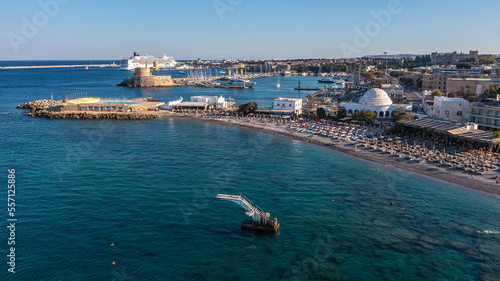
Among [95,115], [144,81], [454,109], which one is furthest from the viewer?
[144,81]

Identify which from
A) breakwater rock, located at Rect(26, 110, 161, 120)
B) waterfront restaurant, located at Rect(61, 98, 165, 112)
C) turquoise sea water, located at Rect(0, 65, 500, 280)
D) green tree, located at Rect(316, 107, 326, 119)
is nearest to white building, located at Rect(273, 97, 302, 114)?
green tree, located at Rect(316, 107, 326, 119)

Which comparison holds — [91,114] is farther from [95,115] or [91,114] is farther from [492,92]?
[492,92]

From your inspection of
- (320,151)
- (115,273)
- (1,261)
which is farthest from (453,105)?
(1,261)

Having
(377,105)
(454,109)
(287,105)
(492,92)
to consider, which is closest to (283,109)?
(287,105)

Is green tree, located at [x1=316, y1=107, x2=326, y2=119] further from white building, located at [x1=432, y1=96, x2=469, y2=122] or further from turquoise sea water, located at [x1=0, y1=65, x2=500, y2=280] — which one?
turquoise sea water, located at [x1=0, y1=65, x2=500, y2=280]

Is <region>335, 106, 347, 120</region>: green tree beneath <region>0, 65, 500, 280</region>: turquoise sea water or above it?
above

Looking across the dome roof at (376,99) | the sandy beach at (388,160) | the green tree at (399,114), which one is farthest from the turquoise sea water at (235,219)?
the dome roof at (376,99)
